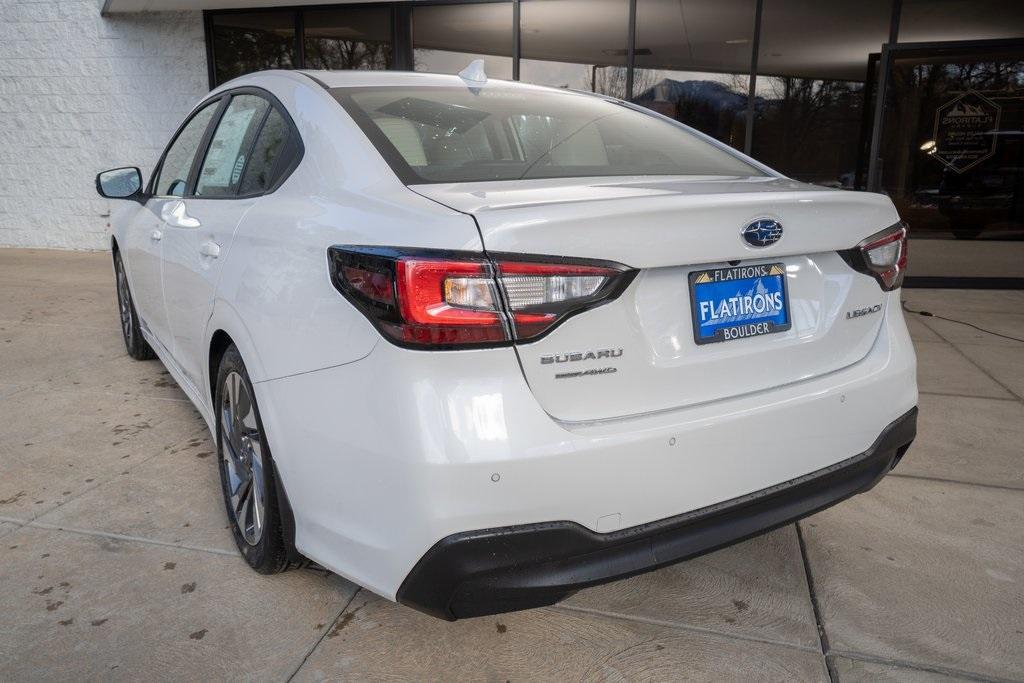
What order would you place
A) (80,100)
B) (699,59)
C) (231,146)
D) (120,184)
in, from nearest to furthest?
(231,146)
(120,184)
(699,59)
(80,100)

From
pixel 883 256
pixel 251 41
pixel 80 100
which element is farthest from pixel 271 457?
pixel 80 100

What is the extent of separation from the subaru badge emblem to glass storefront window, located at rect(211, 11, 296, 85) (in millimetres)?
9405

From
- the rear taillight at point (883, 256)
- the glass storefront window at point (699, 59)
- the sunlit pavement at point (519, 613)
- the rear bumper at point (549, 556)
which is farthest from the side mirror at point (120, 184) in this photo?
the glass storefront window at point (699, 59)

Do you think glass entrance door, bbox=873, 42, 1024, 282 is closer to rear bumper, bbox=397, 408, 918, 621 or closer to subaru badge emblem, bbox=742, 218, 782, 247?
subaru badge emblem, bbox=742, 218, 782, 247

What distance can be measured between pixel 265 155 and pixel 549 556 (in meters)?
1.65

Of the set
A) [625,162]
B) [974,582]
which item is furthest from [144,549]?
[974,582]

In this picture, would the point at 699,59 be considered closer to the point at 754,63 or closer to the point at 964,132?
the point at 754,63

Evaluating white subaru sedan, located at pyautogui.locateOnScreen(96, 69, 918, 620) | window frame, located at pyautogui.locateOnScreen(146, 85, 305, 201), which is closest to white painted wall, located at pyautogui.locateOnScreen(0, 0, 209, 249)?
window frame, located at pyautogui.locateOnScreen(146, 85, 305, 201)

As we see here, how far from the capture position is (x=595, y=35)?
29.3ft

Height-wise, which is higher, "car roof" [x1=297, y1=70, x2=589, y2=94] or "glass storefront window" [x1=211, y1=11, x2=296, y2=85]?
"glass storefront window" [x1=211, y1=11, x2=296, y2=85]

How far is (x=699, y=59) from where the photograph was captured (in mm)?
8758

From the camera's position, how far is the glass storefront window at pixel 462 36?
914 cm

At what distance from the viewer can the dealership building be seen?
332 inches

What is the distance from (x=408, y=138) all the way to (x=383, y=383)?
897 mm
